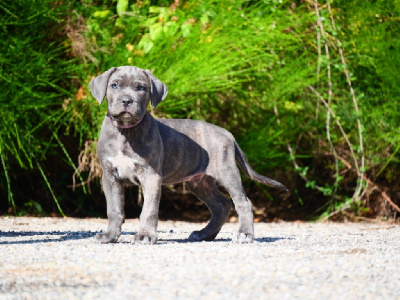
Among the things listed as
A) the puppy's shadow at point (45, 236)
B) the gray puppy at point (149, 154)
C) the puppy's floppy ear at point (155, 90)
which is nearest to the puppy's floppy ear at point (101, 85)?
the gray puppy at point (149, 154)

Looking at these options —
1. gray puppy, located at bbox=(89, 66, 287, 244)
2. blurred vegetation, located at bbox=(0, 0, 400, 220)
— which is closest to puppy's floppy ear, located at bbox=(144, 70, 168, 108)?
gray puppy, located at bbox=(89, 66, 287, 244)

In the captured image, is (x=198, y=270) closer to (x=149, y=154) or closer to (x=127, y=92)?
(x=149, y=154)

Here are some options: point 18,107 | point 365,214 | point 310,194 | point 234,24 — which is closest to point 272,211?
point 310,194

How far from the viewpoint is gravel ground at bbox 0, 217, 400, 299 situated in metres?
3.06

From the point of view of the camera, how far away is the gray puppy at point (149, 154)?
15.8 ft

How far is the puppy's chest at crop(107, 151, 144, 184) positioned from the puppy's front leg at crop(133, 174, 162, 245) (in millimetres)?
99

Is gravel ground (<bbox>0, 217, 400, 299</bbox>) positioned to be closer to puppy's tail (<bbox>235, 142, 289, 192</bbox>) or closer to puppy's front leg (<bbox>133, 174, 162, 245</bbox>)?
puppy's front leg (<bbox>133, 174, 162, 245</bbox>)

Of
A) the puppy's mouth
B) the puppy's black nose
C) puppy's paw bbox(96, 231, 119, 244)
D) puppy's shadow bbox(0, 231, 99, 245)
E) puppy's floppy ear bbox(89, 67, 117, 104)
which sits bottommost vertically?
puppy's shadow bbox(0, 231, 99, 245)

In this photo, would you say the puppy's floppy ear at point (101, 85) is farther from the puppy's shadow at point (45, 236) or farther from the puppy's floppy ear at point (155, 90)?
the puppy's shadow at point (45, 236)

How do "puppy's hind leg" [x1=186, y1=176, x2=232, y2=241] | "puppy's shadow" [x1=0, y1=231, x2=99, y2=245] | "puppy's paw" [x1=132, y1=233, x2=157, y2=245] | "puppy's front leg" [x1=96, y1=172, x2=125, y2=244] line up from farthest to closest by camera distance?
"puppy's hind leg" [x1=186, y1=176, x2=232, y2=241] < "puppy's shadow" [x1=0, y1=231, x2=99, y2=245] < "puppy's front leg" [x1=96, y1=172, x2=125, y2=244] < "puppy's paw" [x1=132, y1=233, x2=157, y2=245]

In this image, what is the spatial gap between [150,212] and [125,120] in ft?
2.13

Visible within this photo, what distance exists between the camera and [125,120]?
478 centimetres

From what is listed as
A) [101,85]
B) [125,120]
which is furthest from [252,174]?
[101,85]

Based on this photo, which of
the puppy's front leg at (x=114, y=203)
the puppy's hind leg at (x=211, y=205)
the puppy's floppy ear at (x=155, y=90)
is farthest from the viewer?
the puppy's hind leg at (x=211, y=205)
